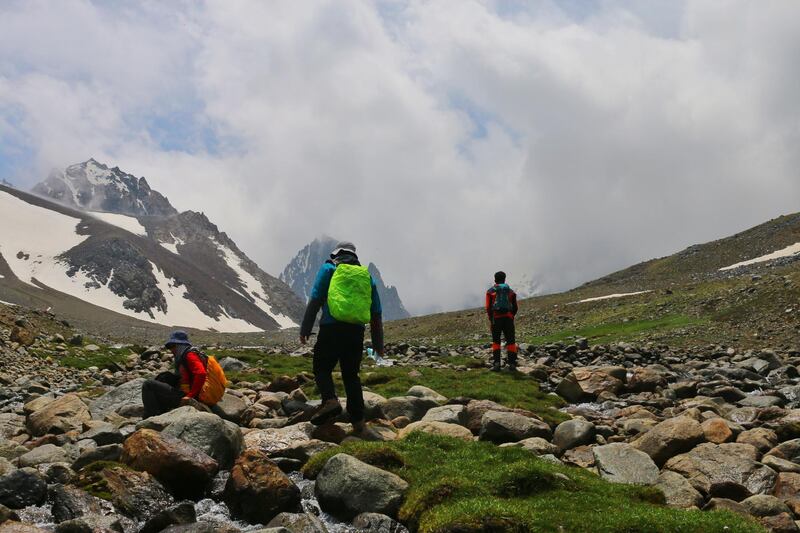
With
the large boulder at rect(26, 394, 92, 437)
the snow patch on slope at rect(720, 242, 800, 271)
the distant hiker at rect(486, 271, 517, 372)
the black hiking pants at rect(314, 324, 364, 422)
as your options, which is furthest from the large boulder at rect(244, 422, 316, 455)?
the snow patch on slope at rect(720, 242, 800, 271)

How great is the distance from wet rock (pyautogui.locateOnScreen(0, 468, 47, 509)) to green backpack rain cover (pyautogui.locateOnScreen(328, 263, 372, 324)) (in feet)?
19.9

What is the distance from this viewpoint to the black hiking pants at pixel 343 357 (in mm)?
13609

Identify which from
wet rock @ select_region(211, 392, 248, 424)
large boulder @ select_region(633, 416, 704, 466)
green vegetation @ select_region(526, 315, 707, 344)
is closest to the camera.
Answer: large boulder @ select_region(633, 416, 704, 466)

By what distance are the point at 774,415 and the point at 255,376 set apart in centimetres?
1838

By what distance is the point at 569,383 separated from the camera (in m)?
22.3

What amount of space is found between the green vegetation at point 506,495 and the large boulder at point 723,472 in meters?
1.40

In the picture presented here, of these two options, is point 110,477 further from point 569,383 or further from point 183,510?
point 569,383

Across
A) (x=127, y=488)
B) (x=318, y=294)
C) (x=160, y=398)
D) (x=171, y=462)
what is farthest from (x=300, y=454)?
(x=160, y=398)

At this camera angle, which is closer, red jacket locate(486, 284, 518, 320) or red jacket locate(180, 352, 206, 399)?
red jacket locate(180, 352, 206, 399)

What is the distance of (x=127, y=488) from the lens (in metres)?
10.1

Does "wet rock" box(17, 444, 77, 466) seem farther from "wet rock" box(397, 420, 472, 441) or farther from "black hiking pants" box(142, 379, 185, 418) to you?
"wet rock" box(397, 420, 472, 441)

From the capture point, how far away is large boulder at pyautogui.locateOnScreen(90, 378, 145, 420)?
17109mm

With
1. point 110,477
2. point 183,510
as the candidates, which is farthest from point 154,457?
point 183,510

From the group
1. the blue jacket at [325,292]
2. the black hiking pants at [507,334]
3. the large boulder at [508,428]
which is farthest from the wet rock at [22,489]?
the black hiking pants at [507,334]
